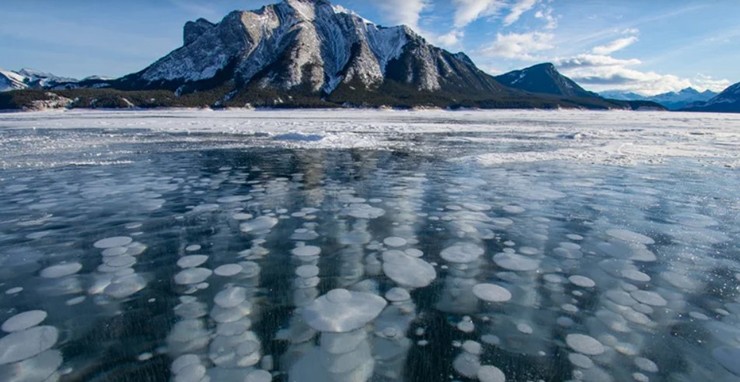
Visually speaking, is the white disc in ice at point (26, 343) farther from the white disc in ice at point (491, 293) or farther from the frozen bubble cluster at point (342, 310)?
the white disc in ice at point (491, 293)

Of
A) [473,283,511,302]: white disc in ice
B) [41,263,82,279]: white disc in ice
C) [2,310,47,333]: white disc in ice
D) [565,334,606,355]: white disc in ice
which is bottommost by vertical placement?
[473,283,511,302]: white disc in ice

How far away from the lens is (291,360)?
3078mm

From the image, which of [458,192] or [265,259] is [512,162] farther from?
[265,259]

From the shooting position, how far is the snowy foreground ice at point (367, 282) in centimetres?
309

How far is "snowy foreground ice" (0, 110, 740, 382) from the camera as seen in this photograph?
3094 mm

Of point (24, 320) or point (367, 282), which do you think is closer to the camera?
point (24, 320)

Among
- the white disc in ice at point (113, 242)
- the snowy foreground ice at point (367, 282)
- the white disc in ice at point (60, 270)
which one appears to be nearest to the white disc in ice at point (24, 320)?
the snowy foreground ice at point (367, 282)

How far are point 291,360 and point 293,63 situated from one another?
18867cm

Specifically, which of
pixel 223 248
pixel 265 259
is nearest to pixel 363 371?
pixel 265 259

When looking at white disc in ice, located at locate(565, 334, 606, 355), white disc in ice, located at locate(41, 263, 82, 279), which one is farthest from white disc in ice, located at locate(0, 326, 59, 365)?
white disc in ice, located at locate(565, 334, 606, 355)

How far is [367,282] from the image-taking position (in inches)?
177

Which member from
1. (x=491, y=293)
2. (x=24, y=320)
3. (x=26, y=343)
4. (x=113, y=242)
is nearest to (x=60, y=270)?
(x=113, y=242)

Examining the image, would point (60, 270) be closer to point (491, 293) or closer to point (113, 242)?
point (113, 242)

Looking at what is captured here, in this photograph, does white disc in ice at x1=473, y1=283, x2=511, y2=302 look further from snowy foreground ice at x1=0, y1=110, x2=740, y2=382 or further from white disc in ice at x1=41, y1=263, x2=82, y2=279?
white disc in ice at x1=41, y1=263, x2=82, y2=279
